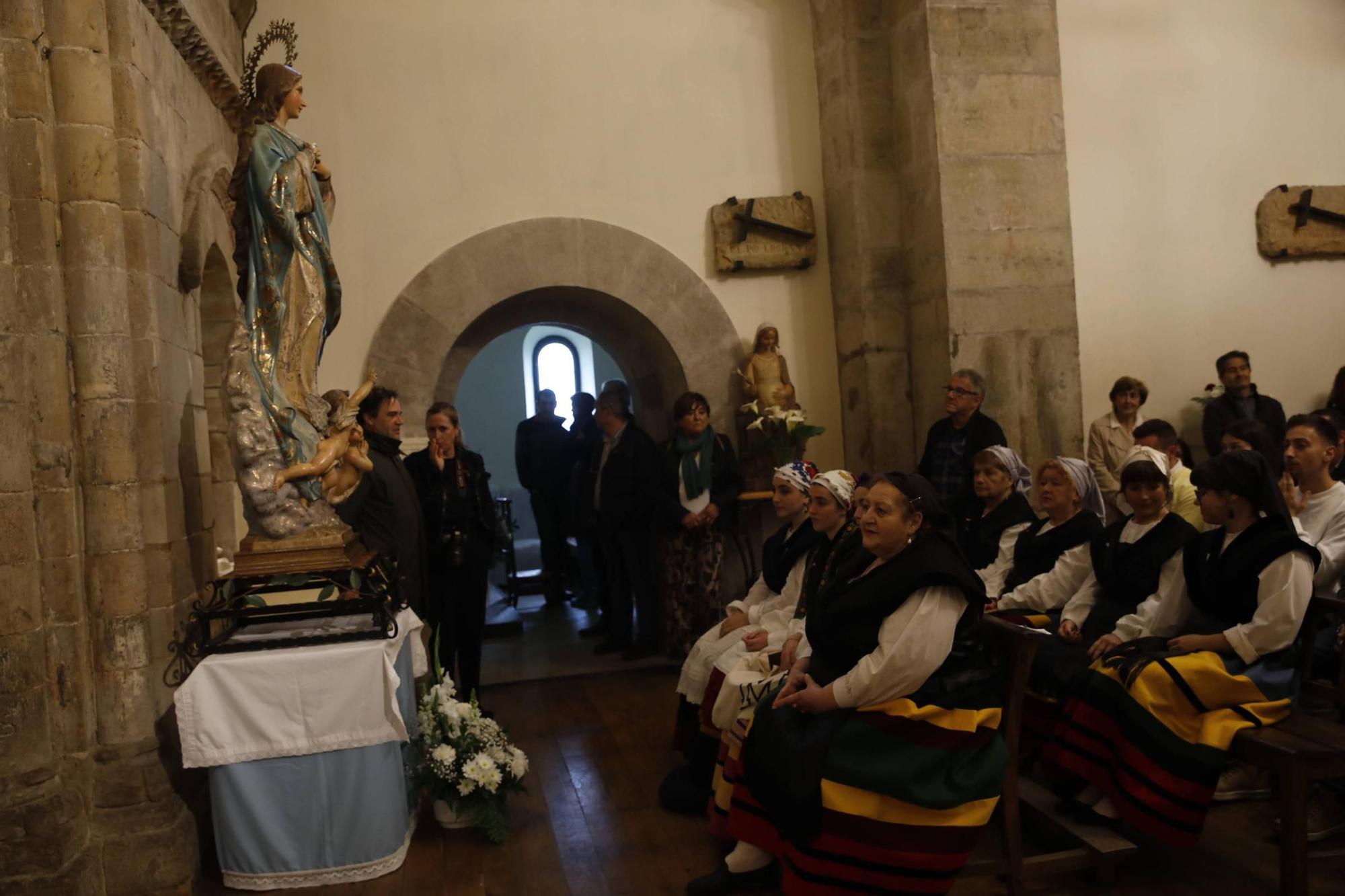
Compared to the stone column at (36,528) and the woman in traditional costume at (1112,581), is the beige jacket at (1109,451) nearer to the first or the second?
the woman in traditional costume at (1112,581)

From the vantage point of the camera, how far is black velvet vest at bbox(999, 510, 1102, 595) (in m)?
4.40

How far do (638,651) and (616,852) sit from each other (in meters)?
2.91

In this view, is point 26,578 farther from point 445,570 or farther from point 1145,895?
point 1145,895

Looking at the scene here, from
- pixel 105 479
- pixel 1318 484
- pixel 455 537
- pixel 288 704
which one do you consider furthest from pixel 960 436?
pixel 105 479

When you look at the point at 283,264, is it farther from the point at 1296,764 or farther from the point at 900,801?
the point at 1296,764

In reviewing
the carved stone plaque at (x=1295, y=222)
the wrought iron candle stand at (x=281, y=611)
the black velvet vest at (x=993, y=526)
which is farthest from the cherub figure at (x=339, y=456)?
the carved stone plaque at (x=1295, y=222)

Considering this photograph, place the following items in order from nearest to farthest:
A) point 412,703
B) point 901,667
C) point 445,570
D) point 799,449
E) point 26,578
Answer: point 901,667 → point 26,578 → point 412,703 → point 445,570 → point 799,449

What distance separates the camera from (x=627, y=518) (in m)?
6.65

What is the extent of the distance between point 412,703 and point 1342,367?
6.09 meters

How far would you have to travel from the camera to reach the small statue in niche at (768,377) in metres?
6.71

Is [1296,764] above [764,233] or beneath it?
beneath

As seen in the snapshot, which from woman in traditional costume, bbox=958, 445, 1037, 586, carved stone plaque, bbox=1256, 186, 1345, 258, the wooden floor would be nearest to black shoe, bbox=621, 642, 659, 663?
the wooden floor

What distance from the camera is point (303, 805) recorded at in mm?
3648

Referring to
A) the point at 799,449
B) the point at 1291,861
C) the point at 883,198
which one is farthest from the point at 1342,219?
the point at 1291,861
